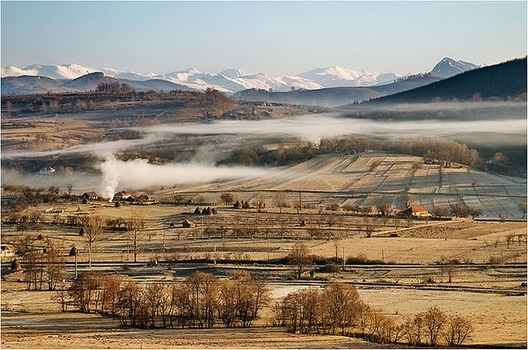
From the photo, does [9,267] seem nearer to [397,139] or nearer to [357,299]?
[357,299]

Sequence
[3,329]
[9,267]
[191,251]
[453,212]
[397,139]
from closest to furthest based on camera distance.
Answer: [3,329], [9,267], [191,251], [453,212], [397,139]

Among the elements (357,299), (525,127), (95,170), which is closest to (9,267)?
(357,299)

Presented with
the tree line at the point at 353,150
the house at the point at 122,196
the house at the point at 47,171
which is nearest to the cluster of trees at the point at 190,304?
the house at the point at 122,196

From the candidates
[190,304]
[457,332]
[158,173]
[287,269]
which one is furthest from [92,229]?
[158,173]

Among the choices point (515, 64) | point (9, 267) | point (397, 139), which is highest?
point (515, 64)

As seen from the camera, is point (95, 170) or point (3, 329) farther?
point (95, 170)

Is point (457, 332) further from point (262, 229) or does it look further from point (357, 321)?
point (262, 229)

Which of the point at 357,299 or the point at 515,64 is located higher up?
the point at 515,64
